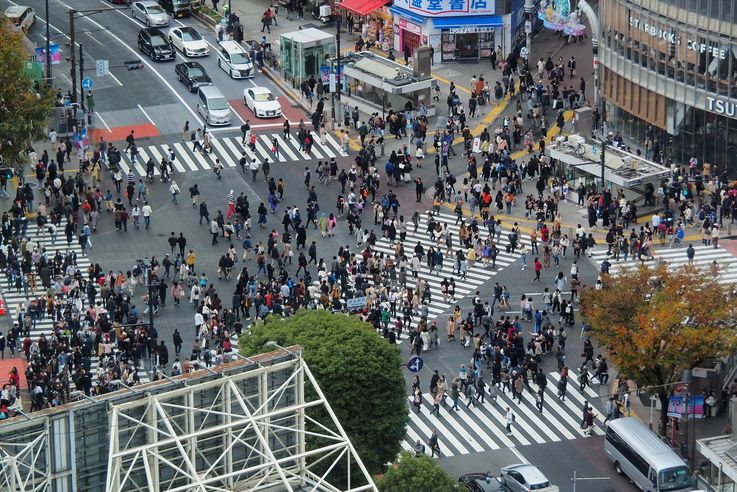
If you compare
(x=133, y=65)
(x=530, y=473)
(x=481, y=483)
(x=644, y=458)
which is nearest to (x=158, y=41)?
(x=133, y=65)

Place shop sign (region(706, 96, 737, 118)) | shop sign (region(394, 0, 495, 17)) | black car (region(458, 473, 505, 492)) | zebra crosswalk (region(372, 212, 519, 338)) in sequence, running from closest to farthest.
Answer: black car (region(458, 473, 505, 492))
zebra crosswalk (region(372, 212, 519, 338))
shop sign (region(706, 96, 737, 118))
shop sign (region(394, 0, 495, 17))

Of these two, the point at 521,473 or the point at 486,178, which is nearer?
the point at 521,473

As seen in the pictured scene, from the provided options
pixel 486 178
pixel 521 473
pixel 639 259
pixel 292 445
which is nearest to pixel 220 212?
pixel 486 178

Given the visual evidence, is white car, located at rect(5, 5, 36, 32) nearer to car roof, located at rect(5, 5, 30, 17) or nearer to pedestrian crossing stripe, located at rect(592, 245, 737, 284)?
car roof, located at rect(5, 5, 30, 17)

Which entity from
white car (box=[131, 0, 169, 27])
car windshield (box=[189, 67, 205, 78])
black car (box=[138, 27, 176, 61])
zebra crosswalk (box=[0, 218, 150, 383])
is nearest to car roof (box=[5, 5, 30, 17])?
white car (box=[131, 0, 169, 27])

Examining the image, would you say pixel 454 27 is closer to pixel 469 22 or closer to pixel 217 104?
pixel 469 22

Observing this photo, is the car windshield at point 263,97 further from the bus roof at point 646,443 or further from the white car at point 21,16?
the bus roof at point 646,443

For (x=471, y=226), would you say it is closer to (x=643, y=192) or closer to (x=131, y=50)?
(x=643, y=192)

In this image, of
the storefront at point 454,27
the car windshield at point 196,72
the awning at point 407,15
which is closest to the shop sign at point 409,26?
the storefront at point 454,27
